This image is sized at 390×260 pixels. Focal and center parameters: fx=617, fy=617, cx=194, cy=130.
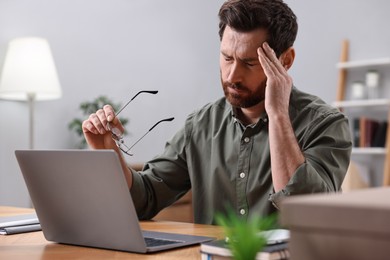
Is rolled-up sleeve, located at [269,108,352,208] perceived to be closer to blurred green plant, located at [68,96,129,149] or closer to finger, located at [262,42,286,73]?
finger, located at [262,42,286,73]

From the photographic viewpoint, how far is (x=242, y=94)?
1777 mm

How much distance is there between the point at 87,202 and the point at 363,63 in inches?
154

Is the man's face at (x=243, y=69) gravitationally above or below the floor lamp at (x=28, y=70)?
above

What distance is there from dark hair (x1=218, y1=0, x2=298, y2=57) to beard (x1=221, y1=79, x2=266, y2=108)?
0.14m

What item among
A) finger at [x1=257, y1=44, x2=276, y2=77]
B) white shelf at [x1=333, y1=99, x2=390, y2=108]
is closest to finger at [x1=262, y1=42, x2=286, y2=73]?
finger at [x1=257, y1=44, x2=276, y2=77]

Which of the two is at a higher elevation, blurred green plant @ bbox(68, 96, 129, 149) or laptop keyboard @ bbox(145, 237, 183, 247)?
laptop keyboard @ bbox(145, 237, 183, 247)

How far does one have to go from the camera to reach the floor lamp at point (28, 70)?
3434mm

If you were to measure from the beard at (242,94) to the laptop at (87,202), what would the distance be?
1.80ft

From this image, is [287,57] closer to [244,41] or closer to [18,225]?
[244,41]

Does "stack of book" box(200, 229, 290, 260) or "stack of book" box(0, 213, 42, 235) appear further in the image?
"stack of book" box(0, 213, 42, 235)

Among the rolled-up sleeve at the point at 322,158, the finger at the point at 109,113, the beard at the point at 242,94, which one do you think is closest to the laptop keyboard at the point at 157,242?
the rolled-up sleeve at the point at 322,158

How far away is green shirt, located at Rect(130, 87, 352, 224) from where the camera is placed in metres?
1.66

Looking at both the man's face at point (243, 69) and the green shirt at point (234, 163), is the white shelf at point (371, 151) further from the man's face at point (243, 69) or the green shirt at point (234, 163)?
the man's face at point (243, 69)

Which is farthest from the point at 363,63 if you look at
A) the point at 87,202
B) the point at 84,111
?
the point at 87,202
